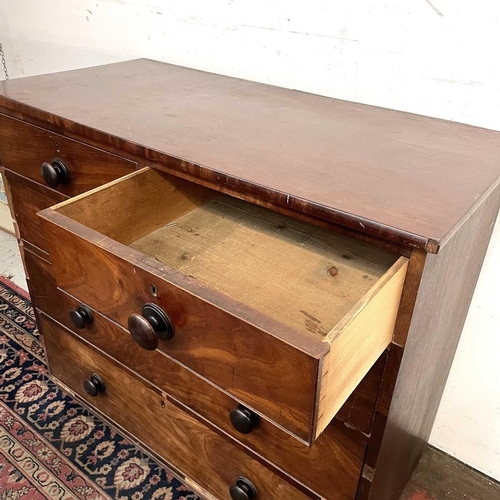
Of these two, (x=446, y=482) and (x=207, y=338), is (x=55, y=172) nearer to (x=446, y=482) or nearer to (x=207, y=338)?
(x=207, y=338)

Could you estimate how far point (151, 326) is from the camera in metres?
0.66

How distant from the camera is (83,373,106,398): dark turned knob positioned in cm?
114

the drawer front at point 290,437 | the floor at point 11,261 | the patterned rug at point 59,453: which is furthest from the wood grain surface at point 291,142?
the floor at point 11,261

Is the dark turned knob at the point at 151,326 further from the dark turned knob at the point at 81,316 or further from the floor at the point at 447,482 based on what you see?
the floor at the point at 447,482

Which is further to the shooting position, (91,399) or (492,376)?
(91,399)

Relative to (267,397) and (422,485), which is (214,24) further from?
(422,485)

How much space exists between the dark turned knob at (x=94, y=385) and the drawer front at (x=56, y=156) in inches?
16.9

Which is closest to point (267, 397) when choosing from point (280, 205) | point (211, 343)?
point (211, 343)

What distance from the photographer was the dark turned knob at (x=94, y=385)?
1139 mm

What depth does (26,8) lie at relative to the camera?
1.63 m

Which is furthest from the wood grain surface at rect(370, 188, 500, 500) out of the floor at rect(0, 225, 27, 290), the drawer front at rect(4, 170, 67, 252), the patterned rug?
the floor at rect(0, 225, 27, 290)

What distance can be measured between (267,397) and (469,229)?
388 mm

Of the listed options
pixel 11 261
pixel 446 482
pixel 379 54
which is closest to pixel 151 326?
pixel 379 54

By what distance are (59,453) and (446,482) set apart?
0.95 metres
